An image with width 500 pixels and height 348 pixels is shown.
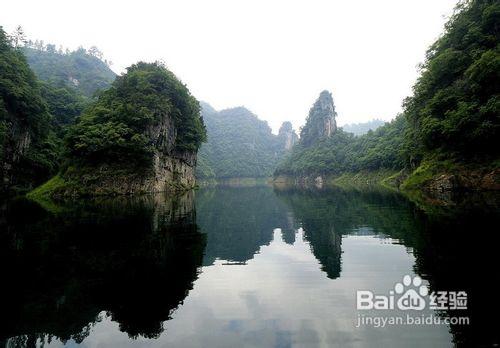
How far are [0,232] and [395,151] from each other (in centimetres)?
10394

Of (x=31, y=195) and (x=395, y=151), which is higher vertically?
(x=395, y=151)

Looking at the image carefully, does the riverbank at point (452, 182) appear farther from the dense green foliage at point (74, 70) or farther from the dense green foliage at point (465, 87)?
the dense green foliage at point (74, 70)

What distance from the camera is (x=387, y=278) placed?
11914mm

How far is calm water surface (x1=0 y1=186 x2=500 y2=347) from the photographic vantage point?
8.05 m

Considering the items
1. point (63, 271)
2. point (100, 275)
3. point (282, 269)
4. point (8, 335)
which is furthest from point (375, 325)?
point (63, 271)

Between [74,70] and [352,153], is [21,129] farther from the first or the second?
[352,153]

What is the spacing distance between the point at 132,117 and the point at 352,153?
11435cm

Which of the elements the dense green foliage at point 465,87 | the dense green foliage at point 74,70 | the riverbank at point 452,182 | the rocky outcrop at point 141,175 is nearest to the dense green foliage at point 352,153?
the dense green foliage at point 465,87

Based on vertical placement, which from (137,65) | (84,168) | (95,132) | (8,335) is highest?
(137,65)

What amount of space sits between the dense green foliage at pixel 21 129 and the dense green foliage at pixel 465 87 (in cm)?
6727

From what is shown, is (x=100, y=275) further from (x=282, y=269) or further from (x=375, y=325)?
(x=375, y=325)

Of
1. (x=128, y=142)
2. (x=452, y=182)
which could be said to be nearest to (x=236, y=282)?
(x=452, y=182)

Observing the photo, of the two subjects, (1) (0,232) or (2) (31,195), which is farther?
(2) (31,195)
